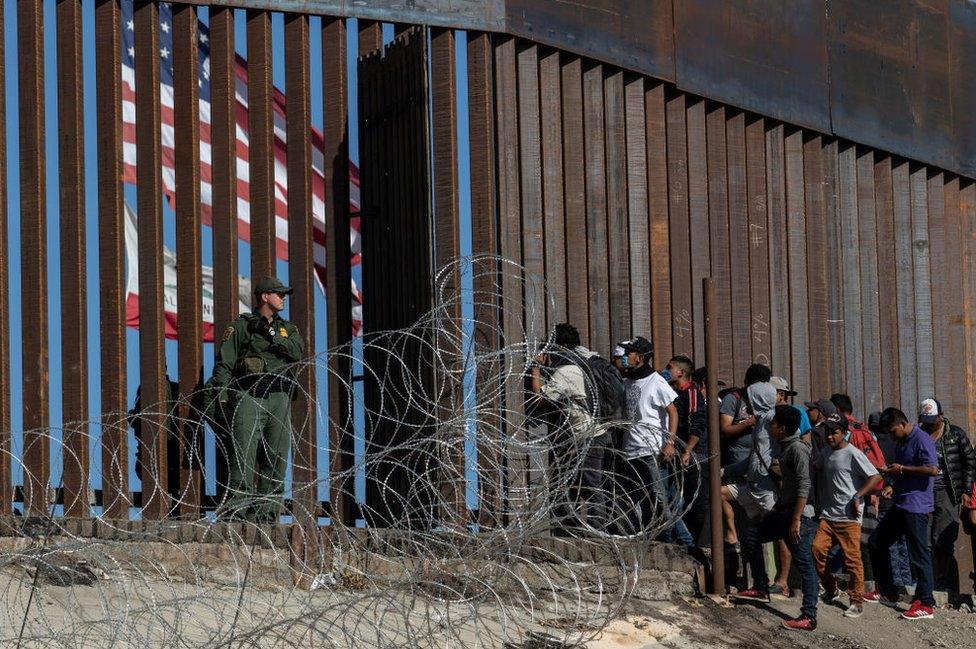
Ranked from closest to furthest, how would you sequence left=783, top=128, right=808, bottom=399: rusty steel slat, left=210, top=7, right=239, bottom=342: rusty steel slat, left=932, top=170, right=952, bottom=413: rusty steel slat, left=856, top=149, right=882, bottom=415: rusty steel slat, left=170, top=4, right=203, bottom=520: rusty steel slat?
left=170, top=4, right=203, bottom=520: rusty steel slat → left=210, top=7, right=239, bottom=342: rusty steel slat → left=783, top=128, right=808, bottom=399: rusty steel slat → left=856, top=149, right=882, bottom=415: rusty steel slat → left=932, top=170, right=952, bottom=413: rusty steel slat

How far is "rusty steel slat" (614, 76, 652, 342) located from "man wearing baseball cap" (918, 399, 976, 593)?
79.5 inches

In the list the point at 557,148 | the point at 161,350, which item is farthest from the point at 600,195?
the point at 161,350

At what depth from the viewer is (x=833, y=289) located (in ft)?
43.5

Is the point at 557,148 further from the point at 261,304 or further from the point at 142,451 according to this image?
the point at 142,451

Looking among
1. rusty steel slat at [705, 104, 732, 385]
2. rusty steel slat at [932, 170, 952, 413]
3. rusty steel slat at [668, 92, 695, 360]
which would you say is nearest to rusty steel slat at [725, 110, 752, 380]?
rusty steel slat at [705, 104, 732, 385]

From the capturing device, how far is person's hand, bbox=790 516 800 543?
9875 millimetres

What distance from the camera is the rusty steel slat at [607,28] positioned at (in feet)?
36.4

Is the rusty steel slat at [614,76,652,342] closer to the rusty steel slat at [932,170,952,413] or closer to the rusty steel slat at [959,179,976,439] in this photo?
the rusty steel slat at [932,170,952,413]

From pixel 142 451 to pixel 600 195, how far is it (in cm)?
352

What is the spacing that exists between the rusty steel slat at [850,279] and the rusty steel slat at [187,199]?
5314 millimetres

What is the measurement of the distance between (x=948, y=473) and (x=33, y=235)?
6.10 m

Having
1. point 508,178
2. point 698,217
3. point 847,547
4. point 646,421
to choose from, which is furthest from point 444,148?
point 847,547

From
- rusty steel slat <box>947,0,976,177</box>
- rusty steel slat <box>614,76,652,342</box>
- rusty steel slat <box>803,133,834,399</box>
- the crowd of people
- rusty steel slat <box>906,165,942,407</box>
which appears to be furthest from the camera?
rusty steel slat <box>947,0,976,177</box>

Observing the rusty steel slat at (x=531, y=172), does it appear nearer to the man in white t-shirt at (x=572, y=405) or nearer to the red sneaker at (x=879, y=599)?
the man in white t-shirt at (x=572, y=405)
